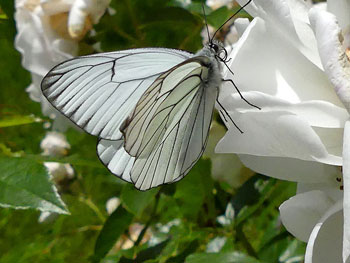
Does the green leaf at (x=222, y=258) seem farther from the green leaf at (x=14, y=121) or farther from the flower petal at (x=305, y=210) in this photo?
the green leaf at (x=14, y=121)

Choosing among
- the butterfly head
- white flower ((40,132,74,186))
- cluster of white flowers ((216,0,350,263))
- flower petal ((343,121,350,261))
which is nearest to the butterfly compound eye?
the butterfly head

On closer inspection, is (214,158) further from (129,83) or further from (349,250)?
(349,250)

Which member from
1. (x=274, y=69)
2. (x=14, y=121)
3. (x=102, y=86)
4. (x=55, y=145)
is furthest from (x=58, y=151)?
(x=274, y=69)

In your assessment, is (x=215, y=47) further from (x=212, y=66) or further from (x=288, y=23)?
(x=288, y=23)

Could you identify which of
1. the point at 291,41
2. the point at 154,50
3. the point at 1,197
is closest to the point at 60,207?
the point at 1,197

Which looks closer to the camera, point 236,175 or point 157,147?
point 157,147

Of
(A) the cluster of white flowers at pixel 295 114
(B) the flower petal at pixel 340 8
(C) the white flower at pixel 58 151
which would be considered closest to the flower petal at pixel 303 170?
(A) the cluster of white flowers at pixel 295 114

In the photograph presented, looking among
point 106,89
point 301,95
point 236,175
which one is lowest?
point 236,175
